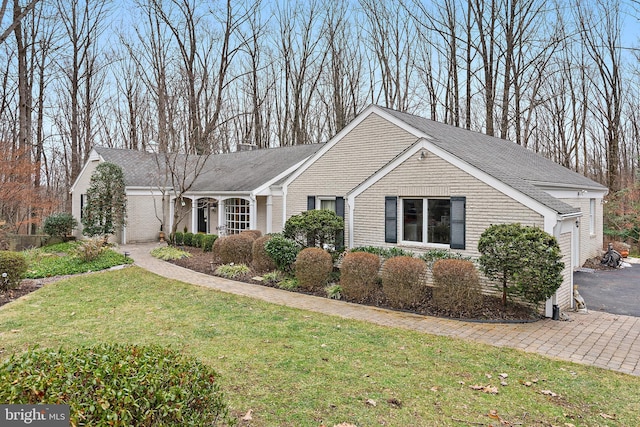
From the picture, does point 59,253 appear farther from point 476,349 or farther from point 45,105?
point 476,349

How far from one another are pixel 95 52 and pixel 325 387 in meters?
29.2

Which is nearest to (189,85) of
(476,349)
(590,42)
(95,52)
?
(95,52)

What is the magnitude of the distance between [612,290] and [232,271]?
36.3ft

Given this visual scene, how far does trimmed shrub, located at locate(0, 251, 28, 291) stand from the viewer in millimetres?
9664

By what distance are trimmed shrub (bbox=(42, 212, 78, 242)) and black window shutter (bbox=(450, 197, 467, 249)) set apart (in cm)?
2005

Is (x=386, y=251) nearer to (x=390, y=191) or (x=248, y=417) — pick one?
(x=390, y=191)

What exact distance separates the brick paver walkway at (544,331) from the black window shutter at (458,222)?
2313 mm

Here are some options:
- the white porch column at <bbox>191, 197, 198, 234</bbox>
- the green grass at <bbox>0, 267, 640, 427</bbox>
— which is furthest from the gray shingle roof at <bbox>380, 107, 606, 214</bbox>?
the white porch column at <bbox>191, 197, 198, 234</bbox>

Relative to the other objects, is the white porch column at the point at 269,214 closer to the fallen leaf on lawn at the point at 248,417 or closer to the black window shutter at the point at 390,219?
the black window shutter at the point at 390,219

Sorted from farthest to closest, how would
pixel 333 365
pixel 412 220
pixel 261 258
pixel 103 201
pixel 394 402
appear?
1. pixel 103 201
2. pixel 261 258
3. pixel 412 220
4. pixel 333 365
5. pixel 394 402

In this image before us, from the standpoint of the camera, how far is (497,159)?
42.9ft

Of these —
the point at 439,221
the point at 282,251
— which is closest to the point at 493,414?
the point at 439,221

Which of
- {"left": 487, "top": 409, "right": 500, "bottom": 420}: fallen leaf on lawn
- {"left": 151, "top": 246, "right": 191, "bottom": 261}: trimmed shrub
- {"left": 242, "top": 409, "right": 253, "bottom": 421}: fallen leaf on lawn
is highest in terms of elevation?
{"left": 151, "top": 246, "right": 191, "bottom": 261}: trimmed shrub

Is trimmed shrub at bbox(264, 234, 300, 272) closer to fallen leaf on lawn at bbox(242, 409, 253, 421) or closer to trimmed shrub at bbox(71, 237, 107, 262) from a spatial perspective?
trimmed shrub at bbox(71, 237, 107, 262)
